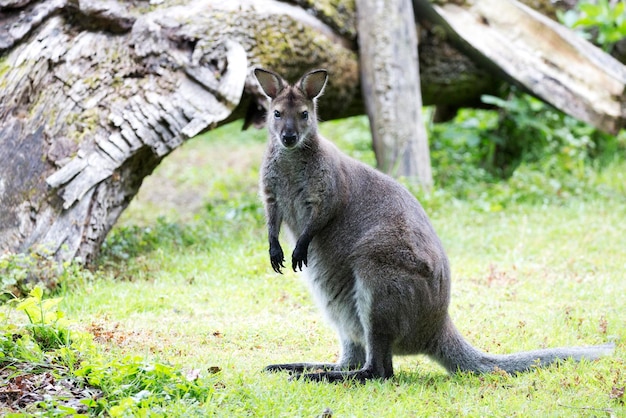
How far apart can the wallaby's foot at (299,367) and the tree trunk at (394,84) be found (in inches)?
167

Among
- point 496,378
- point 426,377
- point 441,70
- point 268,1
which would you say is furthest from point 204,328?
point 441,70

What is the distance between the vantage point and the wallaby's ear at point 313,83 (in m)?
4.98

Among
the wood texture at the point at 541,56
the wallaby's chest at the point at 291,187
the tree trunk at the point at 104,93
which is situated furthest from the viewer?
the wood texture at the point at 541,56

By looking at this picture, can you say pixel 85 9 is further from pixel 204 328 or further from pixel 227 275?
pixel 204 328

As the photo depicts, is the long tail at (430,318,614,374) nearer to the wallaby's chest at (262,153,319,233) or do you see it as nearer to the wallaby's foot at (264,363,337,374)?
the wallaby's foot at (264,363,337,374)

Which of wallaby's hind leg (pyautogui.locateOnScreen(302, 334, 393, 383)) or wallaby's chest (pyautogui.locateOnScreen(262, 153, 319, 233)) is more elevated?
wallaby's chest (pyautogui.locateOnScreen(262, 153, 319, 233))

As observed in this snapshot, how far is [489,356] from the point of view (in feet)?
15.2

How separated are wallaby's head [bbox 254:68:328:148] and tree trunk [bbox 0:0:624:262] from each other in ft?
6.22

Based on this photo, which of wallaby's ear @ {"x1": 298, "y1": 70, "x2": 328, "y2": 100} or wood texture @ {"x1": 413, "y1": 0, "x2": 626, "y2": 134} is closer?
wallaby's ear @ {"x1": 298, "y1": 70, "x2": 328, "y2": 100}

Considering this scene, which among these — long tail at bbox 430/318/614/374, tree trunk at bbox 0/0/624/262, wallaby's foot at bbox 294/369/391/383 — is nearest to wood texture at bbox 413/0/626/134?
tree trunk at bbox 0/0/624/262

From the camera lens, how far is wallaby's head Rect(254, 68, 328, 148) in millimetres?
4918

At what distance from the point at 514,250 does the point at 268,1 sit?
3.39m

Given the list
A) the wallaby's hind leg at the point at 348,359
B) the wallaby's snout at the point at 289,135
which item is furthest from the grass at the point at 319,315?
the wallaby's snout at the point at 289,135

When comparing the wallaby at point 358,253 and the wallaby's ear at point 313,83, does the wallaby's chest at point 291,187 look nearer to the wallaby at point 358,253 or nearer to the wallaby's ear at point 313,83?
the wallaby at point 358,253
